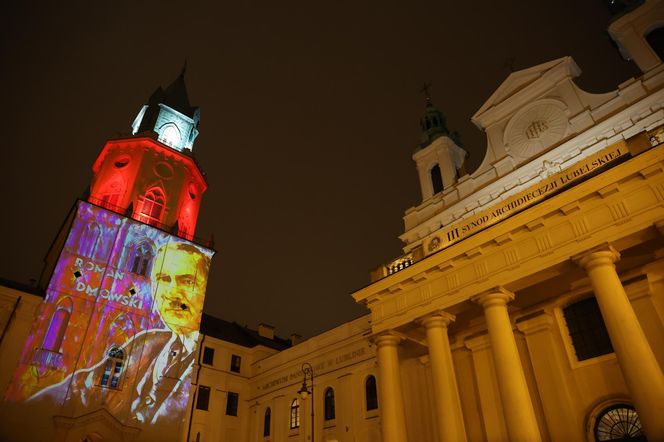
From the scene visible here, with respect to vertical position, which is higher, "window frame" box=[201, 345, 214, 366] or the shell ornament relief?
the shell ornament relief

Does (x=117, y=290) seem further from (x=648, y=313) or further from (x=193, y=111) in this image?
(x=648, y=313)

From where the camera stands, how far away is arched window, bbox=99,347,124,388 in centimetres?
2493

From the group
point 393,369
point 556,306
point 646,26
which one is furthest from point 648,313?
point 646,26

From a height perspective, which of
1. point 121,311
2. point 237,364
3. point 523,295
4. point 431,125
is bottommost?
point 523,295

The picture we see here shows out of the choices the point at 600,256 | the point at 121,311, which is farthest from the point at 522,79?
the point at 121,311

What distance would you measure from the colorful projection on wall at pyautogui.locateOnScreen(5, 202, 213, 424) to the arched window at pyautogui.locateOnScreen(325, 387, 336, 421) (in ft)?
30.6

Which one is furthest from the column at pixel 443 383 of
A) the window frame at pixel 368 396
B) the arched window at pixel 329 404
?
the arched window at pixel 329 404

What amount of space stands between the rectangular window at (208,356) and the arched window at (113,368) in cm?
720

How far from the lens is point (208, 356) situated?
107 ft

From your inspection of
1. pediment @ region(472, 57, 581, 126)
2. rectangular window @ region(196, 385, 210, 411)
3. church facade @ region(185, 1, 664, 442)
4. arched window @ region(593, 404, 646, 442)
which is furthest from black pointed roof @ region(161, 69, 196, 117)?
arched window @ region(593, 404, 646, 442)

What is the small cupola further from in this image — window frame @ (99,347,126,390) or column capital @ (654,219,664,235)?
window frame @ (99,347,126,390)

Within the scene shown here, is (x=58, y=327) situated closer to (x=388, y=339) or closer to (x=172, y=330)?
(x=172, y=330)

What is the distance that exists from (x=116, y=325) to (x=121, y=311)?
3.07ft

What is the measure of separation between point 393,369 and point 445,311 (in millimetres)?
3038
